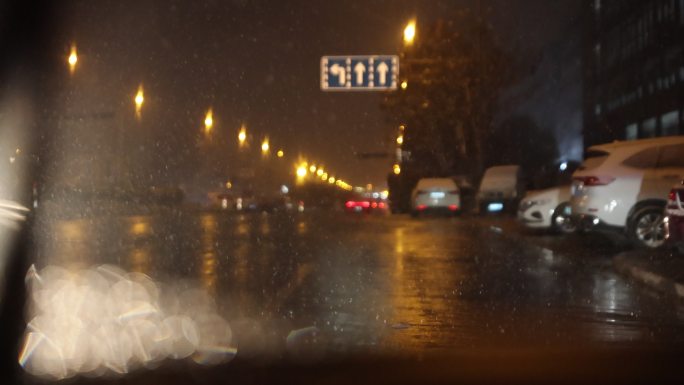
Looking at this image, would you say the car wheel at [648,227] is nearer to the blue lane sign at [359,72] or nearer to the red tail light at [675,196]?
the red tail light at [675,196]

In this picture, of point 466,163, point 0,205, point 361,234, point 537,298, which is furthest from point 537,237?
point 466,163

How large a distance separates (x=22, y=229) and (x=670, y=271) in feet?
52.9

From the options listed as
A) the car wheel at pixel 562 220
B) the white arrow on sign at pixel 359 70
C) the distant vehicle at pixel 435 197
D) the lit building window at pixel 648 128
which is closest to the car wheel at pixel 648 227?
the car wheel at pixel 562 220

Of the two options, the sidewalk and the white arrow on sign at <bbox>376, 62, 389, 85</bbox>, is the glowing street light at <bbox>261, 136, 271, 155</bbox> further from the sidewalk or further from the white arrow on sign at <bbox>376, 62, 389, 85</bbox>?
the sidewalk

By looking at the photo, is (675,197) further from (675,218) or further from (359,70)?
(359,70)

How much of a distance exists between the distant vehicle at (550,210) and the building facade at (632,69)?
29473mm

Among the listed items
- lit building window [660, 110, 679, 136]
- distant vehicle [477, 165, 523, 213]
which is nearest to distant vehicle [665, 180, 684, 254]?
distant vehicle [477, 165, 523, 213]

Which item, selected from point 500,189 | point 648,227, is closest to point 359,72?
point 500,189

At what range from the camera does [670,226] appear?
13789mm

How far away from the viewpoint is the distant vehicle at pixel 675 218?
13.5m

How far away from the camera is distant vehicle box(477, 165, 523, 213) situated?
37688 millimetres

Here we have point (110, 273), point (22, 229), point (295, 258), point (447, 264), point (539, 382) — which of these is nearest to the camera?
point (539, 382)

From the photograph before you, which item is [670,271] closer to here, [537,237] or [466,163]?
[537,237]

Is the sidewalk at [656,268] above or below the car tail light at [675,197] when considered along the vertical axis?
below
